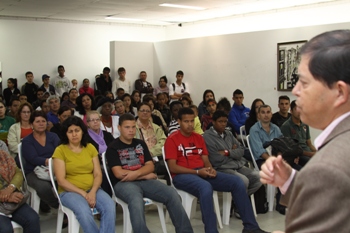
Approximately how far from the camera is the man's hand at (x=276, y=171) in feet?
3.82

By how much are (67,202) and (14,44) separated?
897 cm

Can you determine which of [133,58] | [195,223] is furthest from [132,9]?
[195,223]

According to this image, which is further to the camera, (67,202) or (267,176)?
(67,202)

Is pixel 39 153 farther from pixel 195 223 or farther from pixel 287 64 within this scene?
pixel 287 64

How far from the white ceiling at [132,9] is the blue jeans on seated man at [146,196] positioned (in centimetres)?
569

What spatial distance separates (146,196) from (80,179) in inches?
23.5

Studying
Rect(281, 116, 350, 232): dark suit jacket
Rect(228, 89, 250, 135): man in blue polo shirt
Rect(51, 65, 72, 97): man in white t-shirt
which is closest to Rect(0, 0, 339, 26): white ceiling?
Rect(51, 65, 72, 97): man in white t-shirt

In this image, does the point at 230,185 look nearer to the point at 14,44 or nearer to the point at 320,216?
the point at 320,216

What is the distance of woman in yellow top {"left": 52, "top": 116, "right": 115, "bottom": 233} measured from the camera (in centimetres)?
357

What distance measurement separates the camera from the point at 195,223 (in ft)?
14.7

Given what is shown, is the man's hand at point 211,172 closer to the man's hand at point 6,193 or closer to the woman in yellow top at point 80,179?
the woman in yellow top at point 80,179

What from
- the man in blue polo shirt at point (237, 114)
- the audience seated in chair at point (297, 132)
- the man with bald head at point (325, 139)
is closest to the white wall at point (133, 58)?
the man in blue polo shirt at point (237, 114)

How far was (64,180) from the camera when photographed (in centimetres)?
369

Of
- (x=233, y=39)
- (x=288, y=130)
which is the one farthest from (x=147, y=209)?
(x=233, y=39)
